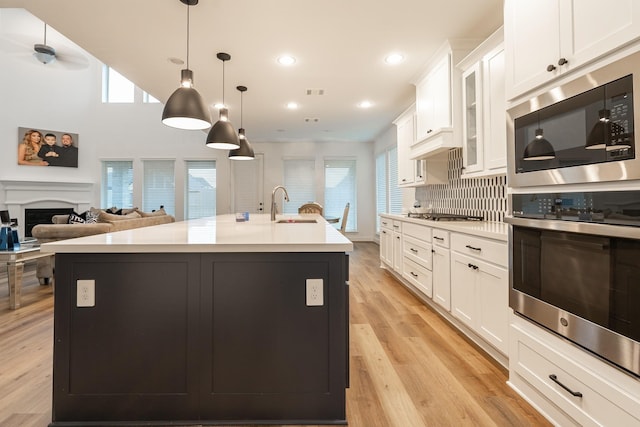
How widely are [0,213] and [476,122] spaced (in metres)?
5.26

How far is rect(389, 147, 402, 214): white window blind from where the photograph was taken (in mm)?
6468

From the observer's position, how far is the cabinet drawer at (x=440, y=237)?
2.70m

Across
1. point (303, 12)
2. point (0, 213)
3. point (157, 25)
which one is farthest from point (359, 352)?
point (0, 213)

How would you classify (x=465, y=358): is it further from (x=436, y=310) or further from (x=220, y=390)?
(x=220, y=390)

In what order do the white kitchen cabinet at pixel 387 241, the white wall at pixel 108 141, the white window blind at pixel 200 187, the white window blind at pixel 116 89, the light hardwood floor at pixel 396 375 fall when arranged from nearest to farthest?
the light hardwood floor at pixel 396 375 < the white kitchen cabinet at pixel 387 241 < the white wall at pixel 108 141 < the white window blind at pixel 116 89 < the white window blind at pixel 200 187

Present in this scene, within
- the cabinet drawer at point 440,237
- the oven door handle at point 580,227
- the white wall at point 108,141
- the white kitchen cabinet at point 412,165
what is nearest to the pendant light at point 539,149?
the oven door handle at point 580,227

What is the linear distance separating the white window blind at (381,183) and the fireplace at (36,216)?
708cm

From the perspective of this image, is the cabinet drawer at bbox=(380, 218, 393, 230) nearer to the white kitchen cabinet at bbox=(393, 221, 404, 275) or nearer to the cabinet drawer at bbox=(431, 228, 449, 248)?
the white kitchen cabinet at bbox=(393, 221, 404, 275)

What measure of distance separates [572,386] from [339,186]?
714cm

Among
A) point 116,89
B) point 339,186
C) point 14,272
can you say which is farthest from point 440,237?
point 116,89

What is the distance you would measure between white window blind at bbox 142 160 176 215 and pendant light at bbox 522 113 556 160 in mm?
7921

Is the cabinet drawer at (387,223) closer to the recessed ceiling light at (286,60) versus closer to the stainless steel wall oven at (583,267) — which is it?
the recessed ceiling light at (286,60)

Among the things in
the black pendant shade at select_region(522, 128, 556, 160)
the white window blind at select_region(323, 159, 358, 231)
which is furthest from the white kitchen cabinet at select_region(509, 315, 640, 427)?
the white window blind at select_region(323, 159, 358, 231)

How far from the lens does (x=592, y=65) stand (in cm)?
127
